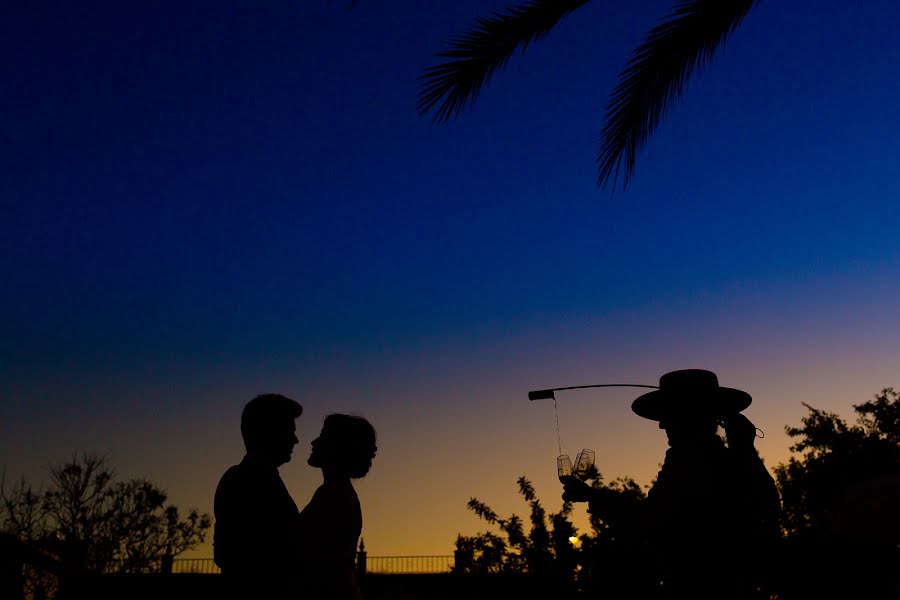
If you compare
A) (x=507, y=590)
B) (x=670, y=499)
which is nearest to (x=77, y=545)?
(x=507, y=590)

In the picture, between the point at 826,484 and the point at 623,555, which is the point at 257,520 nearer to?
the point at 623,555

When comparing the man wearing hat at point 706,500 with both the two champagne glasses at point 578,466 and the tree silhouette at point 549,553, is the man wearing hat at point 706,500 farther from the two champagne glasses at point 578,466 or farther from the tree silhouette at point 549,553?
the tree silhouette at point 549,553

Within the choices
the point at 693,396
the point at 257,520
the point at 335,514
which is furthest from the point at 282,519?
the point at 693,396

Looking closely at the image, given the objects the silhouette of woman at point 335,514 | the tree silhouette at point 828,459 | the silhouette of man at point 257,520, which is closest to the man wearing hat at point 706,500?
the silhouette of woman at point 335,514

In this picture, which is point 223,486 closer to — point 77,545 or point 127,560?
point 77,545

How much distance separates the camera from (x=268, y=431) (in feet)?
12.2

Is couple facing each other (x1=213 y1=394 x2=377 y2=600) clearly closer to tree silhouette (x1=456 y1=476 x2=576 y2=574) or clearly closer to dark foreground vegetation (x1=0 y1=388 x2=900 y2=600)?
dark foreground vegetation (x1=0 y1=388 x2=900 y2=600)

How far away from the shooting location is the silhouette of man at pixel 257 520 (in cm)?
340

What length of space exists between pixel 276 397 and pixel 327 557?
86cm

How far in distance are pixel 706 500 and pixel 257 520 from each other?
1974 millimetres

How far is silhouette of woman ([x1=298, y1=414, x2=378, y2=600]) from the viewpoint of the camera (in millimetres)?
3416

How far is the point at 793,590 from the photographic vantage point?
52.3ft

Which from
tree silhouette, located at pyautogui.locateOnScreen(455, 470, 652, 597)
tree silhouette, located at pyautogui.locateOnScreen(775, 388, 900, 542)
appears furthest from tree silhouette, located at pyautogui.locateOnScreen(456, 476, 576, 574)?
tree silhouette, located at pyautogui.locateOnScreen(775, 388, 900, 542)

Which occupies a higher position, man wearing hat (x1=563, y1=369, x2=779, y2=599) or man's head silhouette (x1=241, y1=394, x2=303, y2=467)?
man's head silhouette (x1=241, y1=394, x2=303, y2=467)
